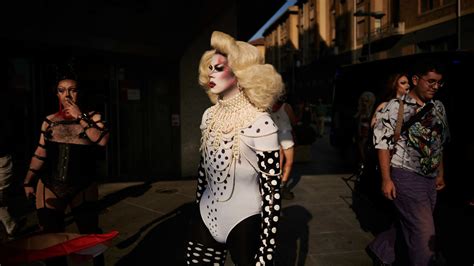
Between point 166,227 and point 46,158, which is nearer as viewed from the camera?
point 46,158

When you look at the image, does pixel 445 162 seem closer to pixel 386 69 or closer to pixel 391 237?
pixel 391 237

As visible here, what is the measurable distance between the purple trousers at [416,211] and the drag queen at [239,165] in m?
1.54

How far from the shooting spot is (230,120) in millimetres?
2146

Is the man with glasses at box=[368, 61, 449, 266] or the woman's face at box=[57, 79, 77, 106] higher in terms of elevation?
the woman's face at box=[57, 79, 77, 106]

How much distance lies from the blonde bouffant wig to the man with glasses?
4.79ft

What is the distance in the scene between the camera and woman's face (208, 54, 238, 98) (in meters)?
2.18

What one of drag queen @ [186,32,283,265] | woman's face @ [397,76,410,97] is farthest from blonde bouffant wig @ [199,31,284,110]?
woman's face @ [397,76,410,97]

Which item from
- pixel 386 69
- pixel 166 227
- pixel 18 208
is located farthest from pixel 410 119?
pixel 386 69

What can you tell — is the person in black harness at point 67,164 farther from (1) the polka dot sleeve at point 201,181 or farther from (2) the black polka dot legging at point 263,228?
(2) the black polka dot legging at point 263,228

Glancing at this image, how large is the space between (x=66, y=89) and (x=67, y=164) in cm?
60

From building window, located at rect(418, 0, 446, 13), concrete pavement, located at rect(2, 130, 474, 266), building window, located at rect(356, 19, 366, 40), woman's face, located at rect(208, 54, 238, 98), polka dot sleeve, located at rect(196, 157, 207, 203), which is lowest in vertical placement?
concrete pavement, located at rect(2, 130, 474, 266)

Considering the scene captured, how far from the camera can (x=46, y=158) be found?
3.02 m

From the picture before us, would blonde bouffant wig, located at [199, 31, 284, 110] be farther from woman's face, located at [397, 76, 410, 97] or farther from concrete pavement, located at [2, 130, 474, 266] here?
woman's face, located at [397, 76, 410, 97]

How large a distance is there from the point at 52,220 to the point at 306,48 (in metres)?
43.9
